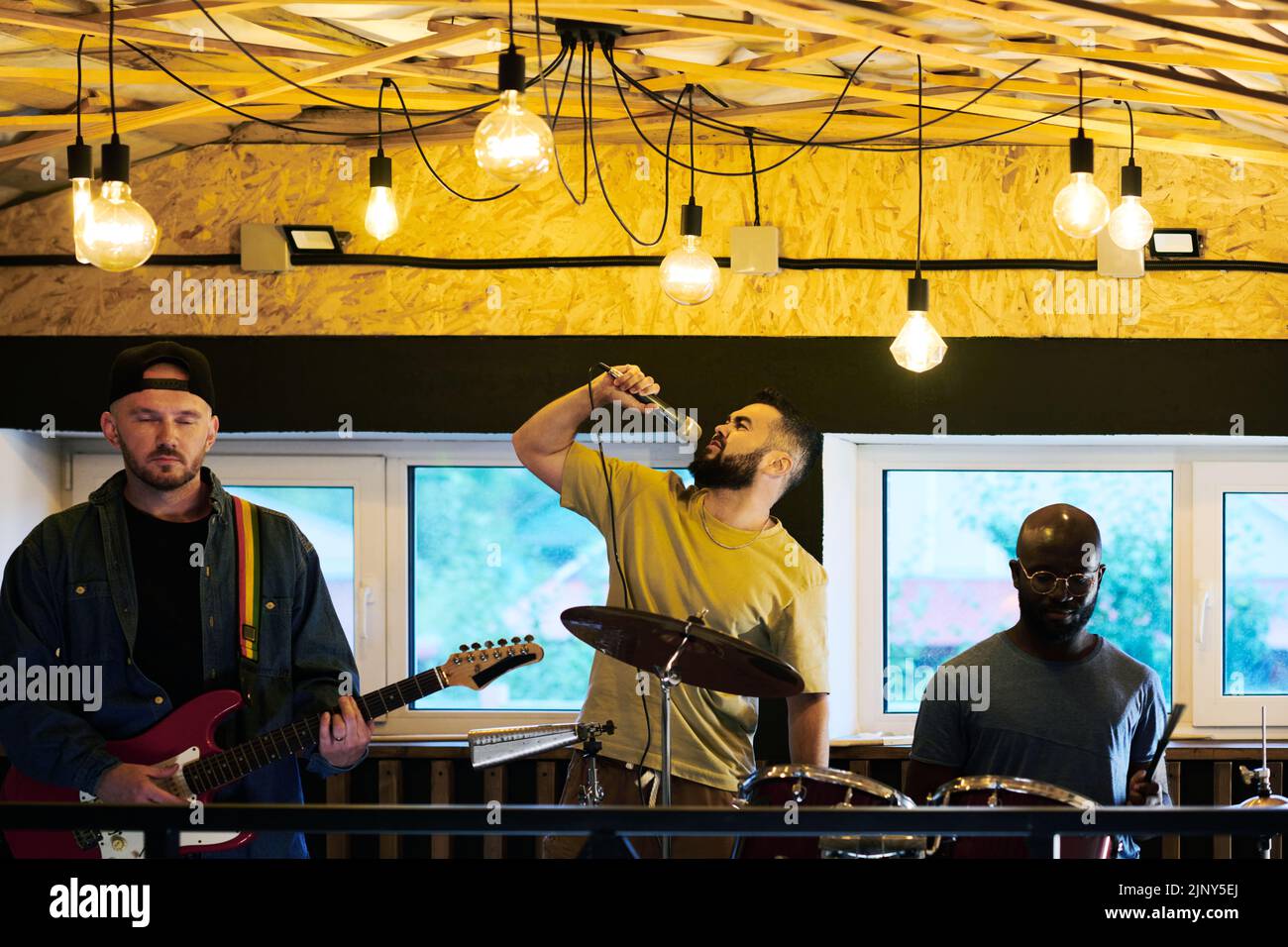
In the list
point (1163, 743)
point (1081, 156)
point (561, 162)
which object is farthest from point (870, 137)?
point (1163, 743)

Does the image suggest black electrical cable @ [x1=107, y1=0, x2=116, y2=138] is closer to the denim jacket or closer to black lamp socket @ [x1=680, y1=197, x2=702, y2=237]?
the denim jacket

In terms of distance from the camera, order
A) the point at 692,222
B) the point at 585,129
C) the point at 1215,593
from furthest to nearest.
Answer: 1. the point at 1215,593
2. the point at 585,129
3. the point at 692,222

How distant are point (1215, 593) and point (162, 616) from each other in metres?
3.46

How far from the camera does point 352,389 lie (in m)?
4.64

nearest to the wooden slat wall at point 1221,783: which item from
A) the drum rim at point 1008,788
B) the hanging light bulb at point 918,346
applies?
the hanging light bulb at point 918,346

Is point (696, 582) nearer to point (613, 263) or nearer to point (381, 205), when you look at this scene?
point (381, 205)

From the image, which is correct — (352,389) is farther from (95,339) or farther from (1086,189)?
(1086,189)

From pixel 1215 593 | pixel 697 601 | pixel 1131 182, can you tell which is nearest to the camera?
pixel 697 601

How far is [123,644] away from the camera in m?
2.95

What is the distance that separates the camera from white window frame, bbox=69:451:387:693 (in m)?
4.86

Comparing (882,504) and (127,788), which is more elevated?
(882,504)
